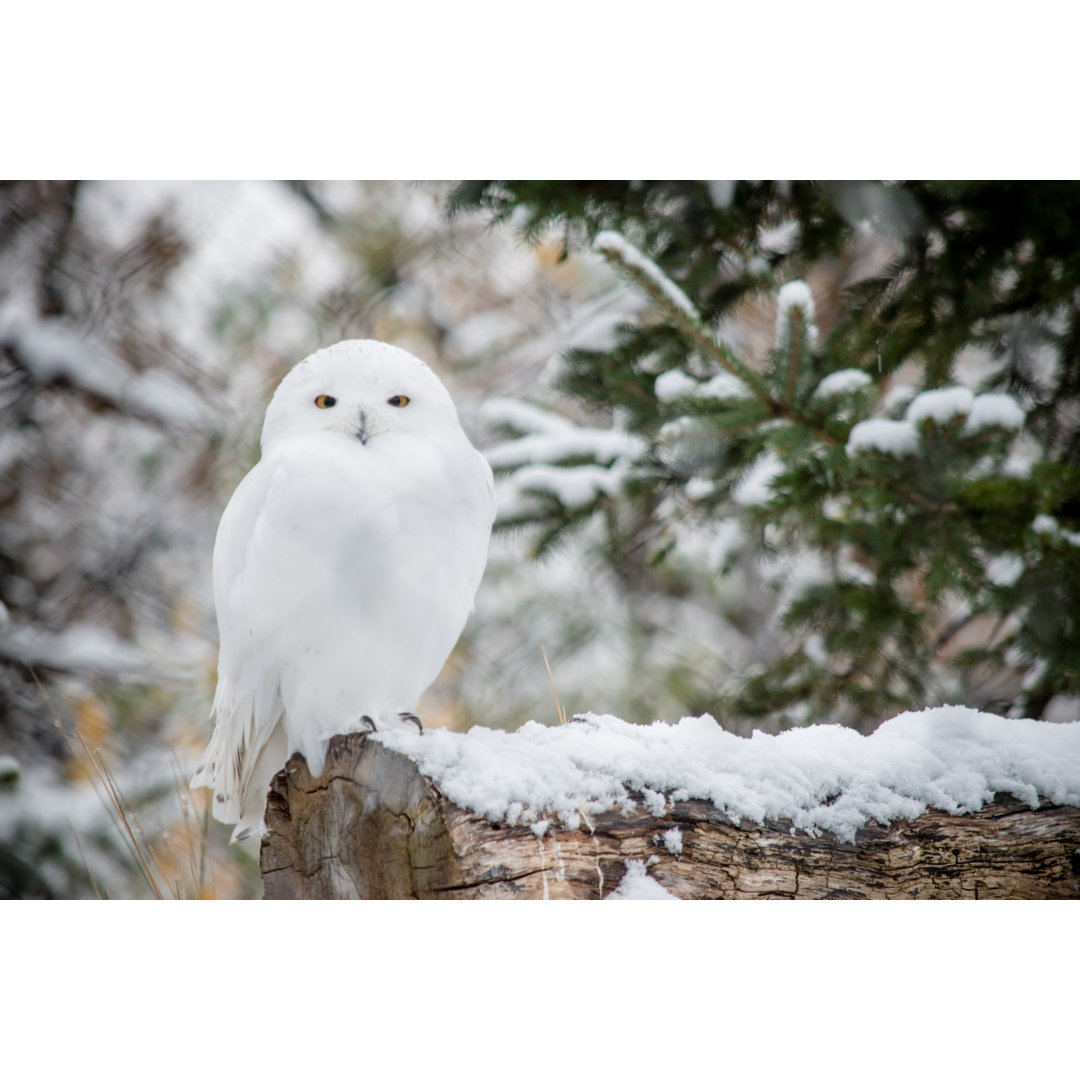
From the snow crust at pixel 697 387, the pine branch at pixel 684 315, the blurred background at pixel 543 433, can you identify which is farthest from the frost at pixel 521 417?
the pine branch at pixel 684 315

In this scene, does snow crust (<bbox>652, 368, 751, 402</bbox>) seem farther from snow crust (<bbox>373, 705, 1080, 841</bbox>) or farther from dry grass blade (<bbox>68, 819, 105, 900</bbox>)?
dry grass blade (<bbox>68, 819, 105, 900</bbox>)

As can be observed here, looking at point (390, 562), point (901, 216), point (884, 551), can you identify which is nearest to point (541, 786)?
point (390, 562)

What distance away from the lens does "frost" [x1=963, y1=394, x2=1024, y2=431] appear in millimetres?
1353

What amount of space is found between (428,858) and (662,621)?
5.47ft

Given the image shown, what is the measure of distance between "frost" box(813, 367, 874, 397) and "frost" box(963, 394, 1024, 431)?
0.53 ft

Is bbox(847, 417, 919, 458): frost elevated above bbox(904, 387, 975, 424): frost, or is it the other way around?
bbox(904, 387, 975, 424): frost

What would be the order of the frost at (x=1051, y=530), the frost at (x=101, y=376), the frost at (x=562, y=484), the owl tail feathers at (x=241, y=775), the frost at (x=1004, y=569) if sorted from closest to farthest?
the owl tail feathers at (x=241, y=775)
the frost at (x=1051, y=530)
the frost at (x=1004, y=569)
the frost at (x=101, y=376)
the frost at (x=562, y=484)

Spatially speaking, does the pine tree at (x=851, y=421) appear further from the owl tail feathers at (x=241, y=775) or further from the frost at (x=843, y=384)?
the owl tail feathers at (x=241, y=775)

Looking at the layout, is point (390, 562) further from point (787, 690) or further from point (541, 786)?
point (787, 690)

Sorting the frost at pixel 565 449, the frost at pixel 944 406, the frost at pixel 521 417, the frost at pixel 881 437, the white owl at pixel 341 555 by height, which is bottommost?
the white owl at pixel 341 555

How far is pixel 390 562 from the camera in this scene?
46.2 inches

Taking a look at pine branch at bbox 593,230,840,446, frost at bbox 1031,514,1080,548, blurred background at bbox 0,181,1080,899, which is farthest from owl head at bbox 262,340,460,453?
frost at bbox 1031,514,1080,548

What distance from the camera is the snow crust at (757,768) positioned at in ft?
3.27

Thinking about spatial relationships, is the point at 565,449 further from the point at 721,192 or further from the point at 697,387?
the point at 721,192
